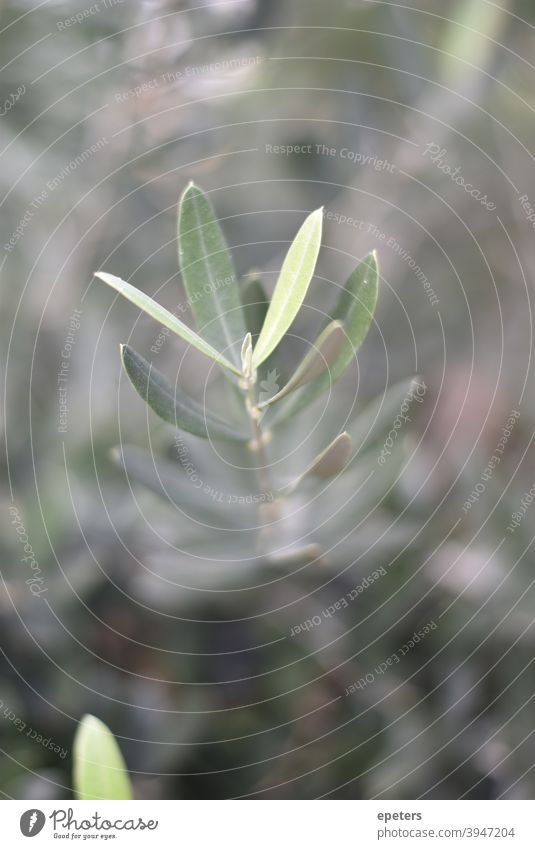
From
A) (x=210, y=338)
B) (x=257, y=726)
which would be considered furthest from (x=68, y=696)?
(x=210, y=338)

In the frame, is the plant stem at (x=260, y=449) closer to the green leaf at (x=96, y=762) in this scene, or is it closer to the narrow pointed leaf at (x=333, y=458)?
the narrow pointed leaf at (x=333, y=458)

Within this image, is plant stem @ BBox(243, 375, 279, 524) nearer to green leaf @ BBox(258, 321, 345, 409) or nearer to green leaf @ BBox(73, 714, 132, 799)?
green leaf @ BBox(258, 321, 345, 409)

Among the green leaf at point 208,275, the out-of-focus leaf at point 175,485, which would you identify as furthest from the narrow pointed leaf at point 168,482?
the green leaf at point 208,275

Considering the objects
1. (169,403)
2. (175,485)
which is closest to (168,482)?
(175,485)

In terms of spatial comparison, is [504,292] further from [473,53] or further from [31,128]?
[31,128]

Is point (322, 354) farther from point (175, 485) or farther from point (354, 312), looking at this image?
point (175, 485)

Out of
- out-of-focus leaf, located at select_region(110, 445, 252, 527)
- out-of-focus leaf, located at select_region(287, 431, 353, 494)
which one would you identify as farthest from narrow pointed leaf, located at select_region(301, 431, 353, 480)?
out-of-focus leaf, located at select_region(110, 445, 252, 527)
